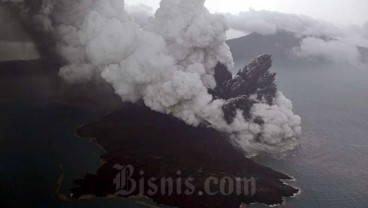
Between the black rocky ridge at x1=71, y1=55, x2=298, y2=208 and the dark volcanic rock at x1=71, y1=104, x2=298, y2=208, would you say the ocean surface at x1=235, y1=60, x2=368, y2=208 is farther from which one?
the dark volcanic rock at x1=71, y1=104, x2=298, y2=208

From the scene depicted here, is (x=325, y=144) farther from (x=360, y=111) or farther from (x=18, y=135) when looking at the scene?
(x=18, y=135)

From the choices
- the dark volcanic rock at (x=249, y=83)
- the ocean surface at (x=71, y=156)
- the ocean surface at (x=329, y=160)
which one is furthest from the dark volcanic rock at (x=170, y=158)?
the dark volcanic rock at (x=249, y=83)

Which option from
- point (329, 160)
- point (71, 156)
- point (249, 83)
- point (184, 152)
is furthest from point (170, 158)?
point (329, 160)

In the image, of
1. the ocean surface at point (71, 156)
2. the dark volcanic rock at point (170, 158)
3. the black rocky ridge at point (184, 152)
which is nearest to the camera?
the ocean surface at point (71, 156)

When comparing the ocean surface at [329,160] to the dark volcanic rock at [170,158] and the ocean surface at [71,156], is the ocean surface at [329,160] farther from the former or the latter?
the dark volcanic rock at [170,158]

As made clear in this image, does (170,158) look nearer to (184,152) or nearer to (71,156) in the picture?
(184,152)

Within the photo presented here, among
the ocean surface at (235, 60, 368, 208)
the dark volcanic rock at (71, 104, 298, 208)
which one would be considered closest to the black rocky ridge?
the dark volcanic rock at (71, 104, 298, 208)
